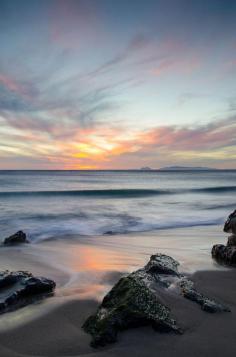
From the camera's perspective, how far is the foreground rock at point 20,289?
13.9ft

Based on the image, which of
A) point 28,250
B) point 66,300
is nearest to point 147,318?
point 66,300

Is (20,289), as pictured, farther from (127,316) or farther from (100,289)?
(127,316)

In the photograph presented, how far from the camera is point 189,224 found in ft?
46.4

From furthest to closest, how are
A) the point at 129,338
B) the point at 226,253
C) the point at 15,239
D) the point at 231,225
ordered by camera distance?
the point at 231,225, the point at 15,239, the point at 226,253, the point at 129,338

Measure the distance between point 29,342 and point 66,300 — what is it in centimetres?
115

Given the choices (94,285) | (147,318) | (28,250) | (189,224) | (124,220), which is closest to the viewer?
(147,318)

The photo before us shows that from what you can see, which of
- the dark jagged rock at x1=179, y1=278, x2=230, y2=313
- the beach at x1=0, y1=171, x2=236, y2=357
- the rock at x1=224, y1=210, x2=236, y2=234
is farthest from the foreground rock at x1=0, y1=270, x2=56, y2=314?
the rock at x1=224, y1=210, x2=236, y2=234

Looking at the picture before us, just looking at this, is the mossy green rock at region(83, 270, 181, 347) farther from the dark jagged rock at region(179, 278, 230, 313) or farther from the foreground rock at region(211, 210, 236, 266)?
the foreground rock at region(211, 210, 236, 266)

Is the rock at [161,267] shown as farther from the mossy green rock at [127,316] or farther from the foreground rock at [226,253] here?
the mossy green rock at [127,316]

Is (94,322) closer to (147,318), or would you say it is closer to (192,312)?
(147,318)

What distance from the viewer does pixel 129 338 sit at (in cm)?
335

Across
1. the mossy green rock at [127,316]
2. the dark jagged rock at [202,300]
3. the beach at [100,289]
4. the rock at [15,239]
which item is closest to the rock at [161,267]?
the beach at [100,289]

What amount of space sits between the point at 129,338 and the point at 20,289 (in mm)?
1762

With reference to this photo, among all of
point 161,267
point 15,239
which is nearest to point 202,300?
point 161,267
